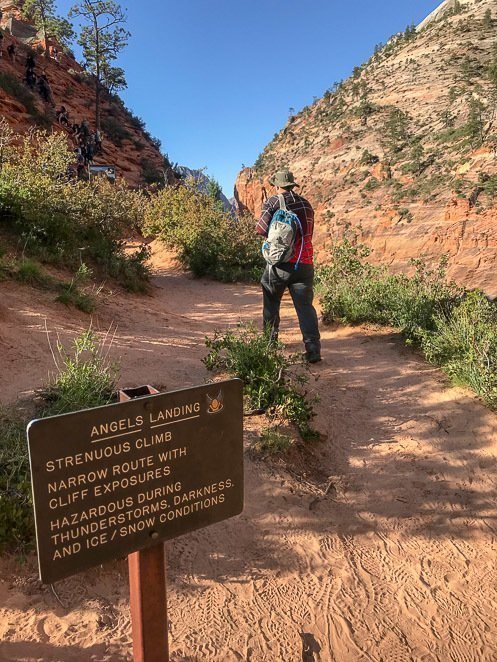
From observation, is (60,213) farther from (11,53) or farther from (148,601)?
(11,53)

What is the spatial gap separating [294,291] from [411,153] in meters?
16.7

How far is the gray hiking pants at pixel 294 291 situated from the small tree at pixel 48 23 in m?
32.9

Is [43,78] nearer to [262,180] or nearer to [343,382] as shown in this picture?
[262,180]

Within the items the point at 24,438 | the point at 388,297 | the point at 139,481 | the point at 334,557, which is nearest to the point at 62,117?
the point at 388,297

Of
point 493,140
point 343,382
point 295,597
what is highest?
point 493,140

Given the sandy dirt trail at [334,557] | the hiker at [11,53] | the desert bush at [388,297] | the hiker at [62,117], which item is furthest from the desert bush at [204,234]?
the hiker at [11,53]

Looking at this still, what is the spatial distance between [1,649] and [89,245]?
758cm

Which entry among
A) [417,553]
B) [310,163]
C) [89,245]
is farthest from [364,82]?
[417,553]

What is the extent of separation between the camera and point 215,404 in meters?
1.65

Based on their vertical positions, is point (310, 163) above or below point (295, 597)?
above

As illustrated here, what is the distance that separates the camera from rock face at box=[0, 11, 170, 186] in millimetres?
22766

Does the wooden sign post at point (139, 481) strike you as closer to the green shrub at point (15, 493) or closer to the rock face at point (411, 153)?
the green shrub at point (15, 493)

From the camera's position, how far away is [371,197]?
61.3ft

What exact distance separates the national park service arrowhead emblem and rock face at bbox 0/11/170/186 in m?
23.4
